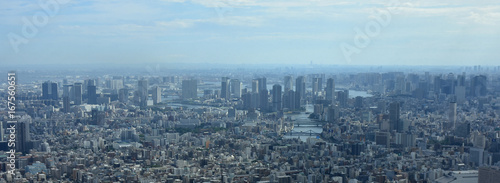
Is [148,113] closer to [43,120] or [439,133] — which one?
[43,120]

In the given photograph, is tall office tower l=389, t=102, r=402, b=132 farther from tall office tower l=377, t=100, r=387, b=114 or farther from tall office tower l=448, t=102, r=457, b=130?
tall office tower l=448, t=102, r=457, b=130

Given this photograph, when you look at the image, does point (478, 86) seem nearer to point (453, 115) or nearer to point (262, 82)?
point (453, 115)

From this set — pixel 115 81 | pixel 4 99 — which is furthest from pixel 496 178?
pixel 115 81

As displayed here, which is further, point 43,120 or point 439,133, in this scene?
point 43,120

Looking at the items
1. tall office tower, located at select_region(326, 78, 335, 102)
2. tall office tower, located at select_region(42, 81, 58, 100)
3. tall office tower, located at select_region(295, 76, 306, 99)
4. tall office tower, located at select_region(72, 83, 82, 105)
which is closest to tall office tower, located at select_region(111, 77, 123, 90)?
tall office tower, located at select_region(72, 83, 82, 105)

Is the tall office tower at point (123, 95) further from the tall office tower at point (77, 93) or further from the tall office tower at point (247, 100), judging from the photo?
the tall office tower at point (247, 100)

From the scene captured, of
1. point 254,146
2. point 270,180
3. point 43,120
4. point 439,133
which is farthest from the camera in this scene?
point 43,120
